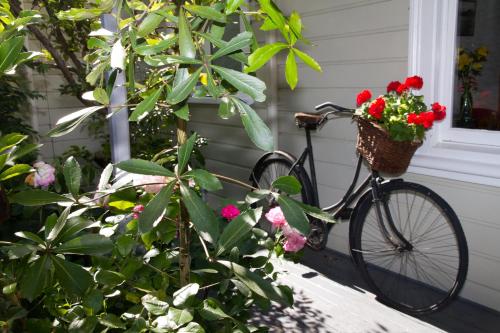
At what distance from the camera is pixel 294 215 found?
2.95ft

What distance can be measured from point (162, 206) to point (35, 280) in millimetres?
328

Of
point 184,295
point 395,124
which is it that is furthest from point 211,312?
point 395,124

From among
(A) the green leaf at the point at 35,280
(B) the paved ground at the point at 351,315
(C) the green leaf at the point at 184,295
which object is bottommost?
(B) the paved ground at the point at 351,315

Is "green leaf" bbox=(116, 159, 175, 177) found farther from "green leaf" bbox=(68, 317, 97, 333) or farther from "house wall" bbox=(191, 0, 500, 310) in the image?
"house wall" bbox=(191, 0, 500, 310)

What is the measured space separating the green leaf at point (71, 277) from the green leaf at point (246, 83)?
1.68 ft

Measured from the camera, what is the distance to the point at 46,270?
2.96 feet

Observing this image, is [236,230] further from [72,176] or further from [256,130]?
[72,176]

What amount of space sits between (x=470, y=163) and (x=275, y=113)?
1.71 meters

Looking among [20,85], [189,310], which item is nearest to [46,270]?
[189,310]

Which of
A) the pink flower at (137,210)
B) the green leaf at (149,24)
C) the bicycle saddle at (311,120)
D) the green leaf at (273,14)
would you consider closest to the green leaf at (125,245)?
the pink flower at (137,210)

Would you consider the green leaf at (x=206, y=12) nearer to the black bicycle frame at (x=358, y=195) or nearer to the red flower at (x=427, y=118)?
the red flower at (x=427, y=118)

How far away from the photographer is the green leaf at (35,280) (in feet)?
2.90

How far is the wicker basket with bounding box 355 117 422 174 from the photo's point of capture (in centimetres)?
230

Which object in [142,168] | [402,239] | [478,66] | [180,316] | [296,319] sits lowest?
[296,319]
